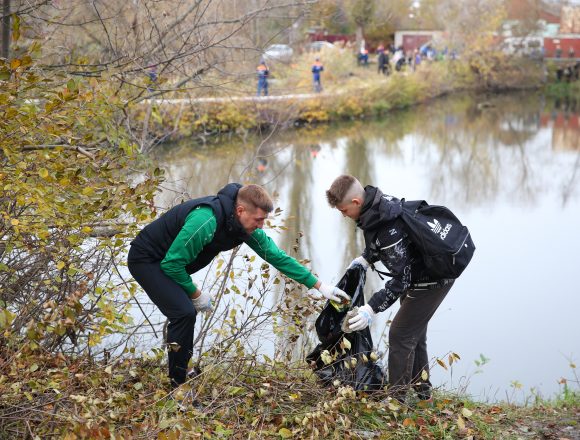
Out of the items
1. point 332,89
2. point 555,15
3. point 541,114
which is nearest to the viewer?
point 332,89

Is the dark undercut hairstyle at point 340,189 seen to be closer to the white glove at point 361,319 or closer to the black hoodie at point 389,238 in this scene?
the black hoodie at point 389,238

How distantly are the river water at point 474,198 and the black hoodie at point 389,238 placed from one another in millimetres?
1627

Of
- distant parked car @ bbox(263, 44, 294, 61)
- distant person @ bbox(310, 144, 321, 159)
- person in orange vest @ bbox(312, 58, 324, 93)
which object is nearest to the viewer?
distant parked car @ bbox(263, 44, 294, 61)

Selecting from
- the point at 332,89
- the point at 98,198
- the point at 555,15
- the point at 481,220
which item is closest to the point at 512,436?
the point at 98,198

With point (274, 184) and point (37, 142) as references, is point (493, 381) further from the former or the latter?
point (274, 184)

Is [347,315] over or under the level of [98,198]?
under

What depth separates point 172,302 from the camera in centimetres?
435

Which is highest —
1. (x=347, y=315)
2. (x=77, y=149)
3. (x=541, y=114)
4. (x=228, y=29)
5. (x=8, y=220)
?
(x=228, y=29)

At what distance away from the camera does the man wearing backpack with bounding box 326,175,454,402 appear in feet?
14.5

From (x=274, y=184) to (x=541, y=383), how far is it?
9.01 meters

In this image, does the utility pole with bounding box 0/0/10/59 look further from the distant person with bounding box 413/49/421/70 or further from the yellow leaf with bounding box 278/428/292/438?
the distant person with bounding box 413/49/421/70

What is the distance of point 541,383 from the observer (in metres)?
8.09

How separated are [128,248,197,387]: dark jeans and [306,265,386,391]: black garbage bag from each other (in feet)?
2.76

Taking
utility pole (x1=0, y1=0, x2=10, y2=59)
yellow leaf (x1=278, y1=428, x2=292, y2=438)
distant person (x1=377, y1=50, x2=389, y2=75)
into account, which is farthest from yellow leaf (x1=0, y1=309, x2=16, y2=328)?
distant person (x1=377, y1=50, x2=389, y2=75)
